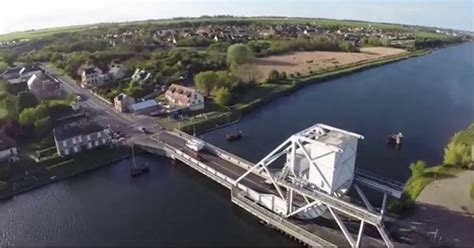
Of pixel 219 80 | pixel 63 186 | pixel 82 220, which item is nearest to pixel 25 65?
pixel 219 80

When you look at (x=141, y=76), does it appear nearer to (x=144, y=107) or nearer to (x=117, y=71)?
(x=117, y=71)

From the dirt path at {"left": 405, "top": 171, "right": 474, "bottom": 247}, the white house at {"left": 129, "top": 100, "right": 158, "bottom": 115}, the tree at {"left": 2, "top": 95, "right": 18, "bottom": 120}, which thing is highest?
the tree at {"left": 2, "top": 95, "right": 18, "bottom": 120}

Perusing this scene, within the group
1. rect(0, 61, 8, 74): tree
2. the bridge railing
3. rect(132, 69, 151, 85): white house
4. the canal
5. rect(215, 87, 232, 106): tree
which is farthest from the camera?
rect(0, 61, 8, 74): tree

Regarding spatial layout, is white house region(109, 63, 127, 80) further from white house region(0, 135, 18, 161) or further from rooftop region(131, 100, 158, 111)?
white house region(0, 135, 18, 161)

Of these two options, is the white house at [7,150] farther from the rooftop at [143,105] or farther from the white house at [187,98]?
the white house at [187,98]

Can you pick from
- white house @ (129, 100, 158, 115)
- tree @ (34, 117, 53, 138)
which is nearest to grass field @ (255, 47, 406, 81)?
white house @ (129, 100, 158, 115)

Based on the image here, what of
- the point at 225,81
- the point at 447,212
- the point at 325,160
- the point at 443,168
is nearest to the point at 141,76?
the point at 225,81

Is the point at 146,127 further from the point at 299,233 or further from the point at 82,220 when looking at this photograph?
the point at 299,233
